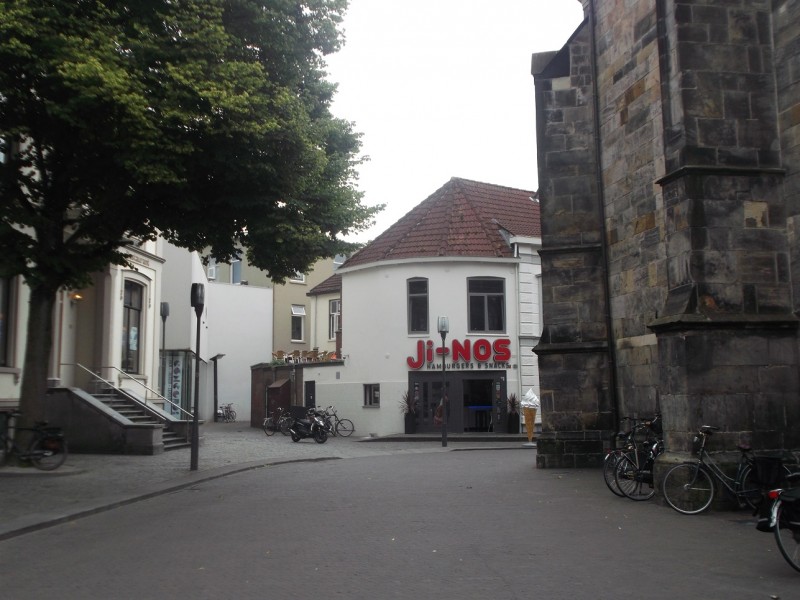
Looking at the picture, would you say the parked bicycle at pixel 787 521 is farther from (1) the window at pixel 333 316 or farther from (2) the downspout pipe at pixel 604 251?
(1) the window at pixel 333 316

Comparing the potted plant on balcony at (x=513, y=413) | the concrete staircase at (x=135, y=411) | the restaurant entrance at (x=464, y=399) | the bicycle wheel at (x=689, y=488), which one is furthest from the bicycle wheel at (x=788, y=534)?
the restaurant entrance at (x=464, y=399)

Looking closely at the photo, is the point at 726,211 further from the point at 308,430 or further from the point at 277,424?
the point at 277,424

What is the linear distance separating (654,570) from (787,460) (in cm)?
411

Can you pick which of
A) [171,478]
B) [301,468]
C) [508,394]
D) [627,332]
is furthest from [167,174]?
[508,394]

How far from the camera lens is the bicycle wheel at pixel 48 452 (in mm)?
14617

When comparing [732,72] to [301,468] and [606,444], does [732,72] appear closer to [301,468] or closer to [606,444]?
[606,444]

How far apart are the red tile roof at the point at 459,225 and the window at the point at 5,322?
16.5 meters

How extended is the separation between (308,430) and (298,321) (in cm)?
2251

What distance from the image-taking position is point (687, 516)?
1004cm

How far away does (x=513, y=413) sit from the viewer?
1214 inches

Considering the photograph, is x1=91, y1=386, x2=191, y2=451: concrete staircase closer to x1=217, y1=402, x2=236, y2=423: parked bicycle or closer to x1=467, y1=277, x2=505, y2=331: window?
x1=467, y1=277, x2=505, y2=331: window

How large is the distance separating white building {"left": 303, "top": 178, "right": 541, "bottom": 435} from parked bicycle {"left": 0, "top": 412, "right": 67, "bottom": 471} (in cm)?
1768

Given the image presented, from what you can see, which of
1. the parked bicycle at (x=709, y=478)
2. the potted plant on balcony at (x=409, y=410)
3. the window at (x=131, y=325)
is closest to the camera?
the parked bicycle at (x=709, y=478)

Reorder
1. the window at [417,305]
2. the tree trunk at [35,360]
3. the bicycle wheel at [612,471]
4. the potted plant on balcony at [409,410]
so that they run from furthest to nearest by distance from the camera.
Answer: the window at [417,305], the potted plant on balcony at [409,410], the tree trunk at [35,360], the bicycle wheel at [612,471]
